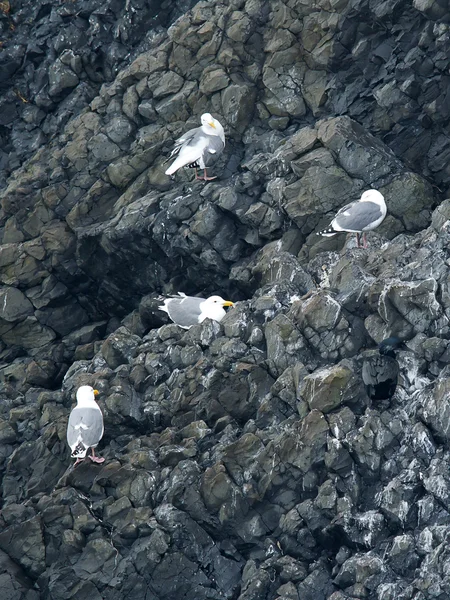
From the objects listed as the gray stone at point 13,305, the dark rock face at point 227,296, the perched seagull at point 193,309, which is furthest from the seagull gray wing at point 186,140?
the gray stone at point 13,305

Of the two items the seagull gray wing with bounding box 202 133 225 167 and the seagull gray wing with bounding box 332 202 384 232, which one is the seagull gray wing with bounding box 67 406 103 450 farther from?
the seagull gray wing with bounding box 202 133 225 167

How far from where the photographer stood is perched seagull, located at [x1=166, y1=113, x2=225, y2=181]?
27.5 meters

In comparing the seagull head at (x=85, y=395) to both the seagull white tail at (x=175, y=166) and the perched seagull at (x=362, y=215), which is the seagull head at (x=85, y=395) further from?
the seagull white tail at (x=175, y=166)

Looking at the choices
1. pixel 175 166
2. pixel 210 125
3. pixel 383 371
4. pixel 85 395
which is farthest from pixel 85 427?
pixel 210 125

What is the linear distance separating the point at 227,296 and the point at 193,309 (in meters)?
2.80

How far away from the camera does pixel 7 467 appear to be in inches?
960

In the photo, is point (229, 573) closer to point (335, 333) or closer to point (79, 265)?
Result: point (335, 333)

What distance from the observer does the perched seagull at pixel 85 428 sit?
2186 cm

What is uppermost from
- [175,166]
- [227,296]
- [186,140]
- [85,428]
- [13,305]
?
[186,140]

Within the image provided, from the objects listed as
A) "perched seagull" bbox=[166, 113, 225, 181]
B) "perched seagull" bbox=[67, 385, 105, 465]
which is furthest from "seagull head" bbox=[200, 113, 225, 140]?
"perched seagull" bbox=[67, 385, 105, 465]

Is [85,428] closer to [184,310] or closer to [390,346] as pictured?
[184,310]

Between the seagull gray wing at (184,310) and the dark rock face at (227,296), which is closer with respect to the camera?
the dark rock face at (227,296)

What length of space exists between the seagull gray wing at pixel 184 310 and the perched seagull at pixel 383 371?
4718mm

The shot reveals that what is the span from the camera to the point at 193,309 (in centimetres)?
2458
